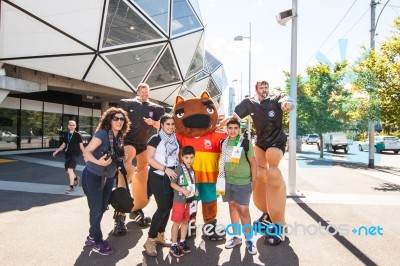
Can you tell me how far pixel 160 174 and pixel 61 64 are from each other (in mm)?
10244

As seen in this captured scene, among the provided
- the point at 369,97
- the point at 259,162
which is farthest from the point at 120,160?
the point at 369,97

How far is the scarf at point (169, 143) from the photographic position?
3.48 metres

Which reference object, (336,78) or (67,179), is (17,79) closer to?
(67,179)

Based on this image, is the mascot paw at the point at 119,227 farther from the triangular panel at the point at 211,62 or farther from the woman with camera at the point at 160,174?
the triangular panel at the point at 211,62

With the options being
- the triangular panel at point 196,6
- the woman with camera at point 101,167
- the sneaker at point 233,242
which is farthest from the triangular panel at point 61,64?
the sneaker at point 233,242

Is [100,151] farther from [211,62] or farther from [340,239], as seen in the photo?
[211,62]

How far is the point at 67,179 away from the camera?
8359 millimetres

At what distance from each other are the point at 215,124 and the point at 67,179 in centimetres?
604

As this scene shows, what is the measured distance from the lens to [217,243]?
3.87m

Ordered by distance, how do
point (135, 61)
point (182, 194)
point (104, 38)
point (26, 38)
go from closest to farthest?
point (182, 194), point (26, 38), point (104, 38), point (135, 61)

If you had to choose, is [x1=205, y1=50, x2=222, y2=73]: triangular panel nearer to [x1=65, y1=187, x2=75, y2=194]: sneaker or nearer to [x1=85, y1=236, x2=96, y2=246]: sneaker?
[x1=65, y1=187, x2=75, y2=194]: sneaker

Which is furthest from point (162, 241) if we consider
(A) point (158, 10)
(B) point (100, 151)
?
(A) point (158, 10)

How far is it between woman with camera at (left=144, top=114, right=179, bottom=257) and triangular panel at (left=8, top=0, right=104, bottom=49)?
912cm
